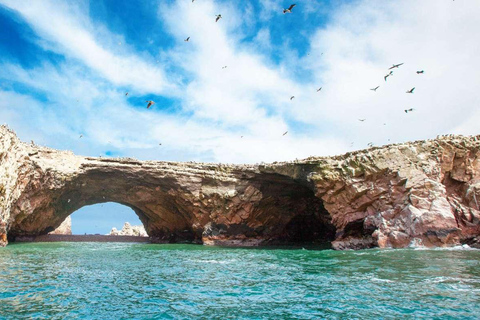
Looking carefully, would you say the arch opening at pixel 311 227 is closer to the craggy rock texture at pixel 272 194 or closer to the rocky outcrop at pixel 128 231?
the craggy rock texture at pixel 272 194

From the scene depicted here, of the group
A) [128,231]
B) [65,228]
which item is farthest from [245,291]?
[128,231]

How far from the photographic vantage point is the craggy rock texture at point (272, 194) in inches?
894

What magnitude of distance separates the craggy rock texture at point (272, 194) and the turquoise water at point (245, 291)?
829cm

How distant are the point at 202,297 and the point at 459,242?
62.0 ft

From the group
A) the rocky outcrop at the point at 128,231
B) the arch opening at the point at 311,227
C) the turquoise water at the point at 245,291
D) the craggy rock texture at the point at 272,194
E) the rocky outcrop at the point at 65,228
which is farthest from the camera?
the rocky outcrop at the point at 128,231

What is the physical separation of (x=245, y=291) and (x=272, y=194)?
23297 mm

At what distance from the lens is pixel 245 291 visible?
400 inches

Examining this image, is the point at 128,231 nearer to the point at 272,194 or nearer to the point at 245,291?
the point at 272,194

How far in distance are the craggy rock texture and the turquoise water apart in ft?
27.2

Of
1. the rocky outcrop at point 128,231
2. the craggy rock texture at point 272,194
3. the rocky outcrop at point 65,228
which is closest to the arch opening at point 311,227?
the craggy rock texture at point 272,194

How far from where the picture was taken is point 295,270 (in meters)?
14.2

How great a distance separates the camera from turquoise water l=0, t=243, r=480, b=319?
7.81 meters

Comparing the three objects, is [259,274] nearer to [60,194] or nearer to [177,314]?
[177,314]

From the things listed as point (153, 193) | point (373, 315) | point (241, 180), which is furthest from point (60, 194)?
point (373, 315)
